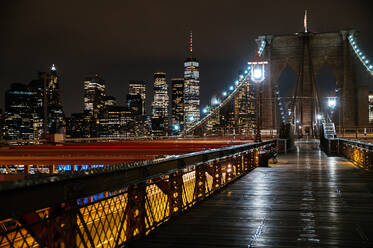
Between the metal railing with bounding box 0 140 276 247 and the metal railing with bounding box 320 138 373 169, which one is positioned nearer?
the metal railing with bounding box 0 140 276 247

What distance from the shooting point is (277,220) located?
19.7ft

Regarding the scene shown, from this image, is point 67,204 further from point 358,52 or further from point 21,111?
point 21,111

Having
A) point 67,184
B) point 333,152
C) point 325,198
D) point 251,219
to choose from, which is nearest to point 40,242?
point 67,184

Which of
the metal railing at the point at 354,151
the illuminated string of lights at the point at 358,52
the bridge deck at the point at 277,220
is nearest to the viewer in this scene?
the bridge deck at the point at 277,220

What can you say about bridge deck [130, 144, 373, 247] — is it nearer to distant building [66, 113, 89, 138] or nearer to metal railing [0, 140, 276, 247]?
metal railing [0, 140, 276, 247]

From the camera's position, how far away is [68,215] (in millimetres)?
3670

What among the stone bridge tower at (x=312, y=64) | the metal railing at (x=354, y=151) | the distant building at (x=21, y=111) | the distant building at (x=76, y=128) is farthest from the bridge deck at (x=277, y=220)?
the distant building at (x=76, y=128)

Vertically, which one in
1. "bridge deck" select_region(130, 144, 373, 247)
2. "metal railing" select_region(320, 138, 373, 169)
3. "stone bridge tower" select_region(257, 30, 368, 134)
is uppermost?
"stone bridge tower" select_region(257, 30, 368, 134)

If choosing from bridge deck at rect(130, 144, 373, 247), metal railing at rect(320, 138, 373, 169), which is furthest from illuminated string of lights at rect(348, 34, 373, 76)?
bridge deck at rect(130, 144, 373, 247)

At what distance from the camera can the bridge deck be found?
191 inches

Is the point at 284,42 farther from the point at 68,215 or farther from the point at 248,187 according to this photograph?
the point at 68,215

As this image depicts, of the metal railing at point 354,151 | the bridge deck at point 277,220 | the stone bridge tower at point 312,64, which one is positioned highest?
the stone bridge tower at point 312,64

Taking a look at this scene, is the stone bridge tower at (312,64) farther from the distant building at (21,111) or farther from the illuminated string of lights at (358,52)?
the distant building at (21,111)

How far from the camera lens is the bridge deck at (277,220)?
15.9 ft
